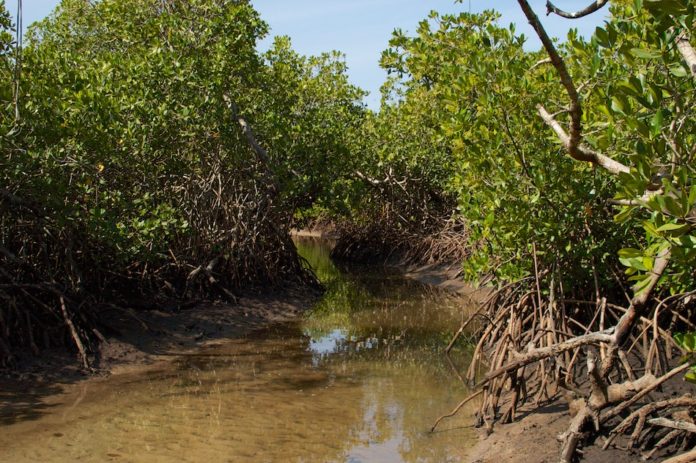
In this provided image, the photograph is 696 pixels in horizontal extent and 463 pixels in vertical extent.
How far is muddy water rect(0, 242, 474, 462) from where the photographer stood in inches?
192

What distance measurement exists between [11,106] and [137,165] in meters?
2.44

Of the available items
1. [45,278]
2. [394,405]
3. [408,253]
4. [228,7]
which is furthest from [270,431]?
[408,253]

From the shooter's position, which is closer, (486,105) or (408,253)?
(486,105)

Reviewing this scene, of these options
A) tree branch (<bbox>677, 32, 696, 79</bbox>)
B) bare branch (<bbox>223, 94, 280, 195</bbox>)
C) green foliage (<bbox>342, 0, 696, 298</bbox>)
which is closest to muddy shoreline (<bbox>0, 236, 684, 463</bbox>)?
green foliage (<bbox>342, 0, 696, 298</bbox>)

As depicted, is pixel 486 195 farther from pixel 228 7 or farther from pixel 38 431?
pixel 228 7

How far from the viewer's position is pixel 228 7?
33.5ft

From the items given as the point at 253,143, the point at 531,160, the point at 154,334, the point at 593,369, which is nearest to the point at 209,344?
the point at 154,334

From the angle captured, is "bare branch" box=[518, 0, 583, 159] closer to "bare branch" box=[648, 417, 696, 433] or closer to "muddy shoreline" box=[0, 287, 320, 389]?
"bare branch" box=[648, 417, 696, 433]

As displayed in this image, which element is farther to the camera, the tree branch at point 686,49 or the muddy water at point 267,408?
the muddy water at point 267,408

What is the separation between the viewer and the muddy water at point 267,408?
4883 mm

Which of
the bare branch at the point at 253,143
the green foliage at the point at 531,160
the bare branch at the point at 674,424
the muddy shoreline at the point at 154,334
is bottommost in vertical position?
the bare branch at the point at 674,424

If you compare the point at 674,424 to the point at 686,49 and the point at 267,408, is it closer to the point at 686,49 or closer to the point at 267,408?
the point at 686,49

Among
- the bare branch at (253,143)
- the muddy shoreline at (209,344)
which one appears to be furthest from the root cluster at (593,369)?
the bare branch at (253,143)

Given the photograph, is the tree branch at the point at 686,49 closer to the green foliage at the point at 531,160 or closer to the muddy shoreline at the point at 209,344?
the green foliage at the point at 531,160
